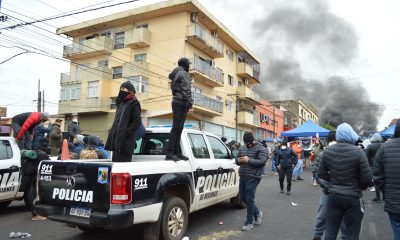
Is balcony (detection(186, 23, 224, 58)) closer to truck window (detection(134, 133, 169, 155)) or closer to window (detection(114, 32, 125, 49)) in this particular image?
window (detection(114, 32, 125, 49))

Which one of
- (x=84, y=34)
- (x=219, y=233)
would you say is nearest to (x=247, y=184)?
(x=219, y=233)

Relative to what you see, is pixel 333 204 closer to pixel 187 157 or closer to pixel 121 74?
pixel 187 157

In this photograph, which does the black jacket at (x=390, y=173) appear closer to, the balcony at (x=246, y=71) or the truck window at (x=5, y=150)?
the truck window at (x=5, y=150)

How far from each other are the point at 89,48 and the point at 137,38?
530 cm

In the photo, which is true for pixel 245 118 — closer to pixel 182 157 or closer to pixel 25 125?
pixel 25 125

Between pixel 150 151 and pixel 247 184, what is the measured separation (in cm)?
186

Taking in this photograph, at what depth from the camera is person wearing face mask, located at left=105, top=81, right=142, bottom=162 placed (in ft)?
17.7

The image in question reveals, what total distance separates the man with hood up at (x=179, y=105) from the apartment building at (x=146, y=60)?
21.9 meters

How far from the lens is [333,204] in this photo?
4270 mm

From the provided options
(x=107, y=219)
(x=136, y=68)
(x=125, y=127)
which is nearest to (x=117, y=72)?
(x=136, y=68)

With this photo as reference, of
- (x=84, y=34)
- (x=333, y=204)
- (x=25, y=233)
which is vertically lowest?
(x=25, y=233)

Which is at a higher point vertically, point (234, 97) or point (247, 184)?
point (234, 97)

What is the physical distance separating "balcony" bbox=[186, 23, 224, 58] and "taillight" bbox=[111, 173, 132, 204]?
2457 centimetres

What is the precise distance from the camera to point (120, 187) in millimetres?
4355
